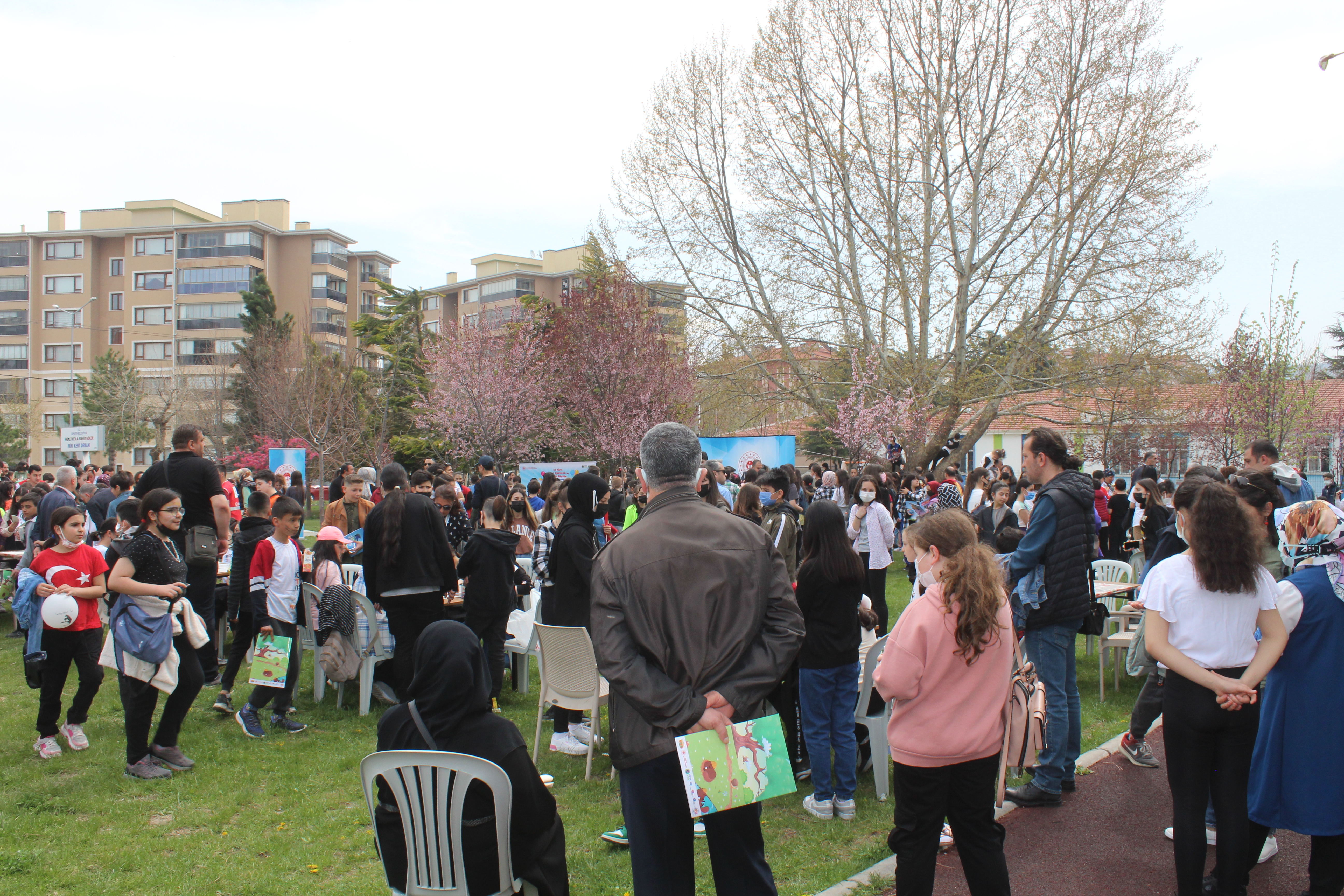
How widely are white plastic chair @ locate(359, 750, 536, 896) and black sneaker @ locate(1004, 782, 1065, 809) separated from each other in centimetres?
310

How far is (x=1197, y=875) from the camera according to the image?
3.29 metres

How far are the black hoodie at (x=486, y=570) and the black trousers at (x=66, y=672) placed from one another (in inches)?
96.6

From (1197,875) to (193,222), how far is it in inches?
2787

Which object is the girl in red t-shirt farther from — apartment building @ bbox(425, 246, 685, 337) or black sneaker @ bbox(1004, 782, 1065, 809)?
apartment building @ bbox(425, 246, 685, 337)

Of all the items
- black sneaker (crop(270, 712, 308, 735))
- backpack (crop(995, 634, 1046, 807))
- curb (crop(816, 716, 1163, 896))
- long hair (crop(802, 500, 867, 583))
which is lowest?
black sneaker (crop(270, 712, 308, 735))

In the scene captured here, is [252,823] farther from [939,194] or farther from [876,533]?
[939,194]

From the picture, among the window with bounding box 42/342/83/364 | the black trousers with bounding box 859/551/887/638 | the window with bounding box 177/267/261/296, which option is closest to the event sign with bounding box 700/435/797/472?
the black trousers with bounding box 859/551/887/638

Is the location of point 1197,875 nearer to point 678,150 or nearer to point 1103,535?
point 1103,535

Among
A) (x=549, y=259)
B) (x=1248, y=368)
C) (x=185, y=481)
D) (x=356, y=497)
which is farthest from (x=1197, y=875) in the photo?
(x=549, y=259)

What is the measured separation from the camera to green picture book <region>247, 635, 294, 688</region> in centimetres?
590

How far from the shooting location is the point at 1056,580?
14.4 ft

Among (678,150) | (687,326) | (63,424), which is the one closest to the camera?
(678,150)

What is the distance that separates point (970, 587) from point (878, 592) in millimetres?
6615

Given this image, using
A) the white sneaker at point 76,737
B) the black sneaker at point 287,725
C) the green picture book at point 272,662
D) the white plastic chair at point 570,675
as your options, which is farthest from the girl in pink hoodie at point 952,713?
the white sneaker at point 76,737
